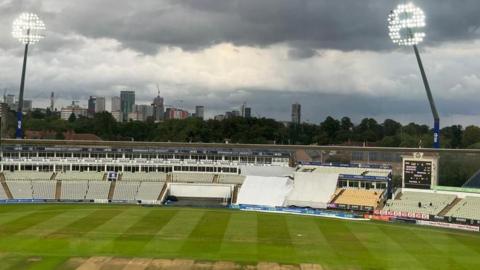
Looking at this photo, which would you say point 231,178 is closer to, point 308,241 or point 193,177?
point 193,177

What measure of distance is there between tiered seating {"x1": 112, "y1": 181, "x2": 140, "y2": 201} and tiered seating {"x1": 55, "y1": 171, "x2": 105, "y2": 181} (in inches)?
83.2

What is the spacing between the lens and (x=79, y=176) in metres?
42.7

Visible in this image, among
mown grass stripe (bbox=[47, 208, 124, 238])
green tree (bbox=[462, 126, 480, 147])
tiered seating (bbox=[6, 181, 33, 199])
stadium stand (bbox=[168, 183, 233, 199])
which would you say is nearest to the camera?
mown grass stripe (bbox=[47, 208, 124, 238])

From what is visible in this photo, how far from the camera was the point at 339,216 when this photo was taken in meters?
33.8

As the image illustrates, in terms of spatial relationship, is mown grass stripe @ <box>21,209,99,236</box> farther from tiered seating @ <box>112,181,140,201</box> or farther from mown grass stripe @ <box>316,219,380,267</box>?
mown grass stripe @ <box>316,219,380,267</box>

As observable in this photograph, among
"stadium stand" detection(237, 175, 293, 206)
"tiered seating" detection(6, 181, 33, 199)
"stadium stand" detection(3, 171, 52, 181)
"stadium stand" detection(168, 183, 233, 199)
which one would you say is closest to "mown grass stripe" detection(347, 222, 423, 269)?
"stadium stand" detection(237, 175, 293, 206)

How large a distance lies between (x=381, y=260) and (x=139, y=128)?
2174 inches

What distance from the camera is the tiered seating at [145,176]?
42.6 meters

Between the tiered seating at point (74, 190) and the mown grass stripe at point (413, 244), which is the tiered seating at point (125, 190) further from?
the mown grass stripe at point (413, 244)

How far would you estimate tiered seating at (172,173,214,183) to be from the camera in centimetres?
4250

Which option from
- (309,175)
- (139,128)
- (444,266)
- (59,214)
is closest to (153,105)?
(139,128)

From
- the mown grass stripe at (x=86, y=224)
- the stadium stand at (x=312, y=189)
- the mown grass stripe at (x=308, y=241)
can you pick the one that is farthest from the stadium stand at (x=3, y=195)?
the mown grass stripe at (x=308, y=241)

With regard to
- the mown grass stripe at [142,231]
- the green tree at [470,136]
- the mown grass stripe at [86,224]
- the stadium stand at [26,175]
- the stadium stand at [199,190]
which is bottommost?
the mown grass stripe at [86,224]

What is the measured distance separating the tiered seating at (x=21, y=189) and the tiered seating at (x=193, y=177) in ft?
35.2
